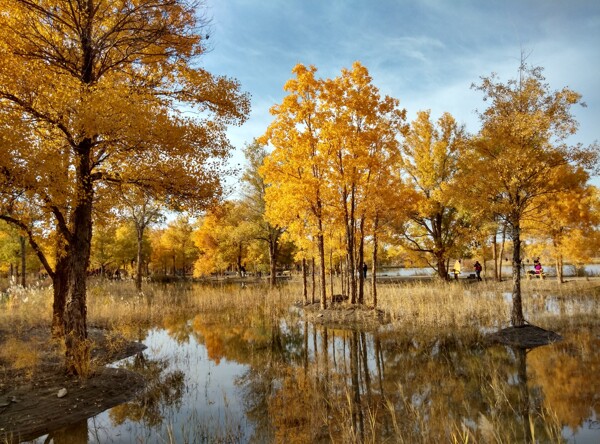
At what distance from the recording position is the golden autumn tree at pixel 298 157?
1653 cm

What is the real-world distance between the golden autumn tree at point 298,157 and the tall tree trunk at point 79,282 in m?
9.31

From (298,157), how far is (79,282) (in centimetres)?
1055

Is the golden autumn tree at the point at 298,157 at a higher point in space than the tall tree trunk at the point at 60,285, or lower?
higher

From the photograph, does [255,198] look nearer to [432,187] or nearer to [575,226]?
[432,187]

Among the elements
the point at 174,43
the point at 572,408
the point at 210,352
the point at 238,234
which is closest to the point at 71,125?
the point at 174,43

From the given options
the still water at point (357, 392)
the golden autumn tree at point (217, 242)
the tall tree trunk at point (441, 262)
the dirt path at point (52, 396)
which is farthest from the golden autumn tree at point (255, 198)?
the dirt path at point (52, 396)

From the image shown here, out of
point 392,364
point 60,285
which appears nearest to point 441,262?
point 392,364

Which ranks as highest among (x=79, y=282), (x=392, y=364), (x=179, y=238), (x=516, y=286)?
(x=179, y=238)

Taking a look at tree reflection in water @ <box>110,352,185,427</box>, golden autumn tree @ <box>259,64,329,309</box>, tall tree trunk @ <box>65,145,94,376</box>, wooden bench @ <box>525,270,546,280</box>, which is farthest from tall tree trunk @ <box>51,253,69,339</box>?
wooden bench @ <box>525,270,546,280</box>

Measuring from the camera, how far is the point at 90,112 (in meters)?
6.74

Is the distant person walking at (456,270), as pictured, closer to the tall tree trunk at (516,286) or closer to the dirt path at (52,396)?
the tall tree trunk at (516,286)

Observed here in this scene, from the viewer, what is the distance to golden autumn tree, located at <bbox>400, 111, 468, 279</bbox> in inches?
1019

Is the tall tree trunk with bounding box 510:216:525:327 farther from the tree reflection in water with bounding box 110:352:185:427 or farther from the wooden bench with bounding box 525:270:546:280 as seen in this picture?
the wooden bench with bounding box 525:270:546:280

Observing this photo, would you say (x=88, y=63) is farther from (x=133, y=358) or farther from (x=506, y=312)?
(x=506, y=312)
